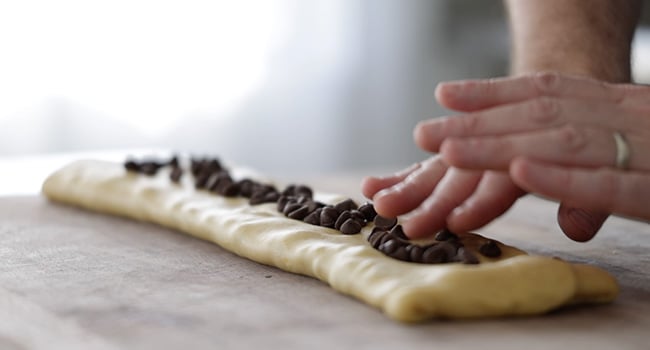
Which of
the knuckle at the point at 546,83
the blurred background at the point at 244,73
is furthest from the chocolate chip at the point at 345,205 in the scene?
the blurred background at the point at 244,73

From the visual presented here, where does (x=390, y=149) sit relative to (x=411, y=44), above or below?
below

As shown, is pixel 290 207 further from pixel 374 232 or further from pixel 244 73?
pixel 244 73

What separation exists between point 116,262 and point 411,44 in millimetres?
3995

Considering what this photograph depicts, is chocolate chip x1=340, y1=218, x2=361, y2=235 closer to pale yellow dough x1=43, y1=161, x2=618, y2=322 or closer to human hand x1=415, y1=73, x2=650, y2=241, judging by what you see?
pale yellow dough x1=43, y1=161, x2=618, y2=322

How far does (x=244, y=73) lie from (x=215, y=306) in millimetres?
3599

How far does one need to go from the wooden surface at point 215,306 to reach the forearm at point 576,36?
1.48 feet

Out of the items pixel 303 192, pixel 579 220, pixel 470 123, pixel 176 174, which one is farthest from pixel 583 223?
pixel 176 174

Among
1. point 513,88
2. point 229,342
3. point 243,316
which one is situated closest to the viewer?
point 229,342

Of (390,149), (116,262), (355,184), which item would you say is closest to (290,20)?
(390,149)

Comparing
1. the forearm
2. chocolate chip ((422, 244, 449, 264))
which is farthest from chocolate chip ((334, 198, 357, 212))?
the forearm

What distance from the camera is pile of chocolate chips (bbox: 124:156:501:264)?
4.01ft

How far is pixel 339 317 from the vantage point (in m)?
1.11

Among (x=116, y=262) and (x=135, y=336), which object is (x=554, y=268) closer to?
(x=135, y=336)

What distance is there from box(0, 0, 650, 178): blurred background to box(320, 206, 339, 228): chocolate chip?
262cm
